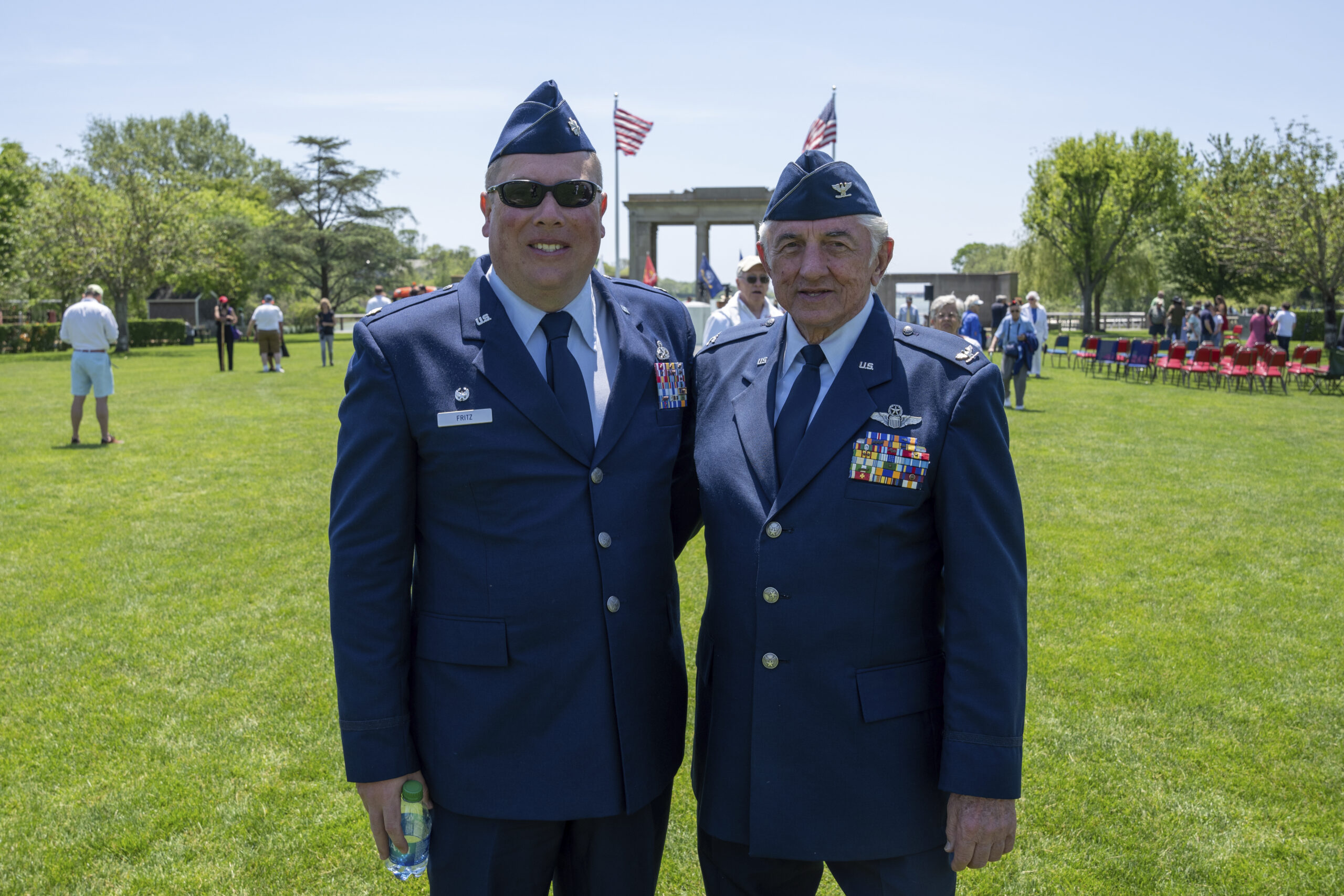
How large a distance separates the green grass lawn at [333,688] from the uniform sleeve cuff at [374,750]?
5.00 feet

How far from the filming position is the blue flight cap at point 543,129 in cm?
241

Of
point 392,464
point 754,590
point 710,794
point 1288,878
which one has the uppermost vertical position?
point 392,464

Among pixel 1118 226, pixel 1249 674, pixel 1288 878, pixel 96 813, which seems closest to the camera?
pixel 1288 878

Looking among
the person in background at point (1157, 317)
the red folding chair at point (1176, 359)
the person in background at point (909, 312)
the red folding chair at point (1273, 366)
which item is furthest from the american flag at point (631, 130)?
the person in background at point (1157, 317)

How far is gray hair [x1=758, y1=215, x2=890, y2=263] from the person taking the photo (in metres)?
2.38

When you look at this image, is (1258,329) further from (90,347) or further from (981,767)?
(981,767)

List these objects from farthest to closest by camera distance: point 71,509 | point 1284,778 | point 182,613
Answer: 1. point 71,509
2. point 182,613
3. point 1284,778

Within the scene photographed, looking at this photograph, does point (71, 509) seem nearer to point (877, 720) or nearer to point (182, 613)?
point (182, 613)

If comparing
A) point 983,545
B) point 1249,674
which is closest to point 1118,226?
point 1249,674

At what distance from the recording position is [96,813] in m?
4.20

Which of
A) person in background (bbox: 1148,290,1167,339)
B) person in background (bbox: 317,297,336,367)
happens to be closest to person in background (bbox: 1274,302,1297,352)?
person in background (bbox: 1148,290,1167,339)

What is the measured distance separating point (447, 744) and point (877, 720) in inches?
42.8

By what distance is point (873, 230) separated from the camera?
2389 mm

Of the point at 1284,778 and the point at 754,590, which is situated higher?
the point at 754,590
